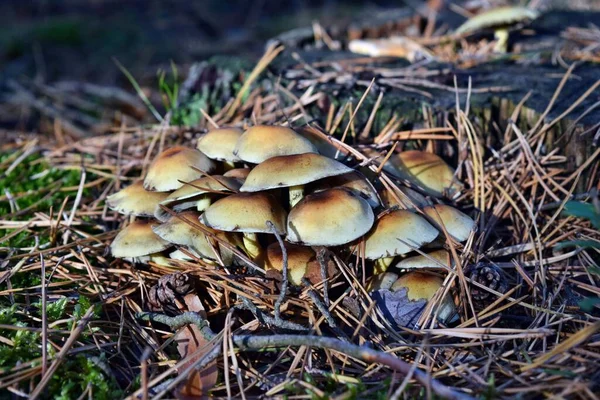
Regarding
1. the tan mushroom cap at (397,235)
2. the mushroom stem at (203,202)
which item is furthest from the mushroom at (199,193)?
the tan mushroom cap at (397,235)

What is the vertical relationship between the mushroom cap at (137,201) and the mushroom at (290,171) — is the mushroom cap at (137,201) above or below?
below

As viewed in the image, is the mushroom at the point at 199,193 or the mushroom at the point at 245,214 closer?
the mushroom at the point at 245,214

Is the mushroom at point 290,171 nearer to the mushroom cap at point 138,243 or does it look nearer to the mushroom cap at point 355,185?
the mushroom cap at point 355,185

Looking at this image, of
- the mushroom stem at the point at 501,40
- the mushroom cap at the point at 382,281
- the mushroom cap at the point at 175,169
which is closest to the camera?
the mushroom cap at the point at 382,281

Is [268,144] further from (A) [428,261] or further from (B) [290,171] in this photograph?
(A) [428,261]

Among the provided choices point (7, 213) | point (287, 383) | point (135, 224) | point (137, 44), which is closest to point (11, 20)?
point (137, 44)

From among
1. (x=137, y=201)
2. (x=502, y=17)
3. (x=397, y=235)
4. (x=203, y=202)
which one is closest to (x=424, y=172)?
(x=397, y=235)
